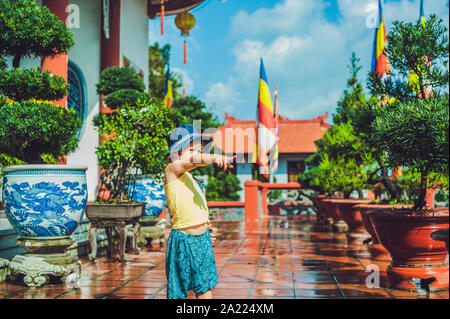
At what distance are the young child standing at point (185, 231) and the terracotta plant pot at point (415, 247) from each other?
1978 mm

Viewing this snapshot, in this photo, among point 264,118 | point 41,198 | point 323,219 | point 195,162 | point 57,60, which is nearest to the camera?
point 195,162

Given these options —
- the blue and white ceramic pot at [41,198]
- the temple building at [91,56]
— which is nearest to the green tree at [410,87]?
the blue and white ceramic pot at [41,198]

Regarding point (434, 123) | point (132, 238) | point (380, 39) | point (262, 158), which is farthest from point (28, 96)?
point (262, 158)

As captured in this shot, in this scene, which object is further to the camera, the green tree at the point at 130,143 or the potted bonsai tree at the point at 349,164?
the potted bonsai tree at the point at 349,164

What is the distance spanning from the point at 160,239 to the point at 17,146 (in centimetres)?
307

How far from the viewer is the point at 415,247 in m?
3.92

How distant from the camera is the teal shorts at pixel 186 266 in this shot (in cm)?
267

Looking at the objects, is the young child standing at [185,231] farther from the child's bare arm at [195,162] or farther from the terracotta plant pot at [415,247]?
the terracotta plant pot at [415,247]

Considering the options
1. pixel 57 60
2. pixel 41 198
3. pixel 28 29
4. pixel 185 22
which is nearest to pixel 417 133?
pixel 41 198

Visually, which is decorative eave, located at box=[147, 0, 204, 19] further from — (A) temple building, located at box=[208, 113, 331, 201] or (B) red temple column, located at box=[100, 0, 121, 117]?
(A) temple building, located at box=[208, 113, 331, 201]

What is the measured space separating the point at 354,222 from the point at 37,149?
4712 millimetres

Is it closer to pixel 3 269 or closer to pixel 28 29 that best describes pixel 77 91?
pixel 28 29

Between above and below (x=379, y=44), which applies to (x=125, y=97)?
below
